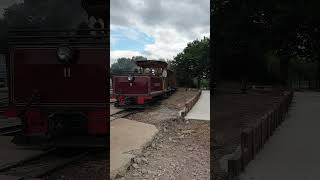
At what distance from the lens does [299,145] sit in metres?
8.54

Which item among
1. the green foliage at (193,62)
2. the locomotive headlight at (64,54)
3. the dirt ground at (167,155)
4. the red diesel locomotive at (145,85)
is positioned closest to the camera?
the green foliage at (193,62)

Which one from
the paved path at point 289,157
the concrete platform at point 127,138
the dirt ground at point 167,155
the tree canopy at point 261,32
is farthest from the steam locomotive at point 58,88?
the tree canopy at point 261,32

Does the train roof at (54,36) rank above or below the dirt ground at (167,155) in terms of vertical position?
above

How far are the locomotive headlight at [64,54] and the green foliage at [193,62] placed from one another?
78.1 inches

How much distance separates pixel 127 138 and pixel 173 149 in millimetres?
830

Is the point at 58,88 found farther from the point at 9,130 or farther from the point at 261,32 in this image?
the point at 261,32

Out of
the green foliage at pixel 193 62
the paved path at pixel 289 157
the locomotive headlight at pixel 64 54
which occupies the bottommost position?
the paved path at pixel 289 157

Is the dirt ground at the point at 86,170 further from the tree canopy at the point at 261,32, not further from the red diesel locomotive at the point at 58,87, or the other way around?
the tree canopy at the point at 261,32

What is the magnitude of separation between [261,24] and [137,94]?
21.1 meters

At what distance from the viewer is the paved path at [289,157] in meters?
6.10

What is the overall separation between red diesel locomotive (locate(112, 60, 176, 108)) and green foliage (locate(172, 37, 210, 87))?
0.31 meters

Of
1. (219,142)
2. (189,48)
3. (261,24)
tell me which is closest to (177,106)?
(219,142)

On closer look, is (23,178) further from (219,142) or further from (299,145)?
(299,145)

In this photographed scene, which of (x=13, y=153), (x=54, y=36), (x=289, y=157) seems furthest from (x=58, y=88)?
(x=289, y=157)
